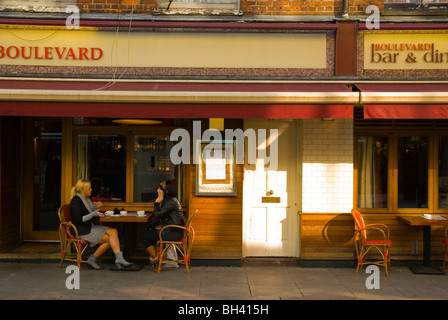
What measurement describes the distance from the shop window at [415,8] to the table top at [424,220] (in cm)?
342

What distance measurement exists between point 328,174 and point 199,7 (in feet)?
11.8

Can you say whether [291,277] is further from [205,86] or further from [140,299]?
[205,86]

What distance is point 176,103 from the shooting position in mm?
7641

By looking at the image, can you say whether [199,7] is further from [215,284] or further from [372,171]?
[215,284]

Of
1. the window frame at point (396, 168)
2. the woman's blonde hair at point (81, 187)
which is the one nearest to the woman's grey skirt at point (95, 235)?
the woman's blonde hair at point (81, 187)

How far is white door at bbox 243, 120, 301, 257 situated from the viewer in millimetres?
8820

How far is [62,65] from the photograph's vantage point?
27.9 feet

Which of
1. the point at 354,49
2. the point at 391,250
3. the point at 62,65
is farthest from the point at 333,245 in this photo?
the point at 62,65

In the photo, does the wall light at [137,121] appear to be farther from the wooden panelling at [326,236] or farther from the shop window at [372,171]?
the shop window at [372,171]

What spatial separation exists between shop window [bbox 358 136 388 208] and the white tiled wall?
1.41 ft

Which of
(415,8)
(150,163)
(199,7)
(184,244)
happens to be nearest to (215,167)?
(150,163)

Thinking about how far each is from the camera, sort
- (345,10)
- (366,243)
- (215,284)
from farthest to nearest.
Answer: (345,10)
(366,243)
(215,284)

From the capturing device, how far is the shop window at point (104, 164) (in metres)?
8.88

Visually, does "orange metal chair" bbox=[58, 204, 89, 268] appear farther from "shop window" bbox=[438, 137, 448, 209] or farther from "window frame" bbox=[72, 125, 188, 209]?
"shop window" bbox=[438, 137, 448, 209]
